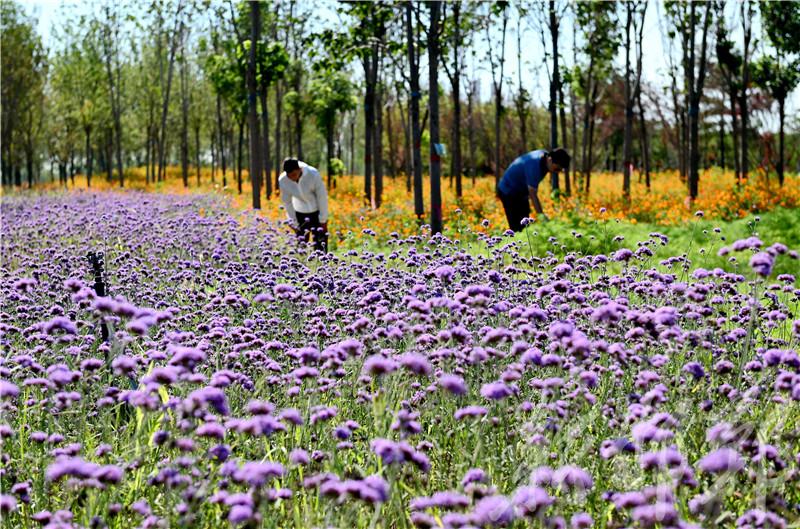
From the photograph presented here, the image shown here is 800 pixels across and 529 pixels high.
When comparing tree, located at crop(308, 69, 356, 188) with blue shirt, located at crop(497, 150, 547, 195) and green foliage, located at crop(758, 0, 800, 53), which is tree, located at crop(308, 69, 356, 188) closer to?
green foliage, located at crop(758, 0, 800, 53)

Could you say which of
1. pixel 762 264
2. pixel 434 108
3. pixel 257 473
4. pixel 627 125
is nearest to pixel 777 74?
pixel 627 125

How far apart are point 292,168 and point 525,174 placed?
3563 mm

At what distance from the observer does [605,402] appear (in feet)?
13.5

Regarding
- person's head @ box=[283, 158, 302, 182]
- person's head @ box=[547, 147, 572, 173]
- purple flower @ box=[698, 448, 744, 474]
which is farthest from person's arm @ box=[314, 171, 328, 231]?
purple flower @ box=[698, 448, 744, 474]

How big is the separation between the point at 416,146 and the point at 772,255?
44.5 ft

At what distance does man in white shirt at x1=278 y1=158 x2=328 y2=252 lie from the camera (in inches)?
468

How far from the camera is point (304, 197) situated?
12.2m

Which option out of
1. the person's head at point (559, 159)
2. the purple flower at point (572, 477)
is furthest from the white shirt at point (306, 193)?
the purple flower at point (572, 477)

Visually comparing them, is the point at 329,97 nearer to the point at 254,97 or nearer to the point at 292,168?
the point at 254,97

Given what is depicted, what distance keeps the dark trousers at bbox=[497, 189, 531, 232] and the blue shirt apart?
0.28 ft

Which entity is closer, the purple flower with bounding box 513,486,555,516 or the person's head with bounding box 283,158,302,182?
the purple flower with bounding box 513,486,555,516

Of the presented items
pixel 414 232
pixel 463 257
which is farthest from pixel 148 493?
pixel 414 232

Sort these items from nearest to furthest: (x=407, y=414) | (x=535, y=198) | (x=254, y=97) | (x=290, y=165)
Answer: (x=407, y=414) < (x=535, y=198) < (x=290, y=165) < (x=254, y=97)

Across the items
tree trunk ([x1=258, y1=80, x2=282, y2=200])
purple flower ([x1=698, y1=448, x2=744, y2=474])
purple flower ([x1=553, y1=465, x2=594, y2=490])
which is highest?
tree trunk ([x1=258, y1=80, x2=282, y2=200])
